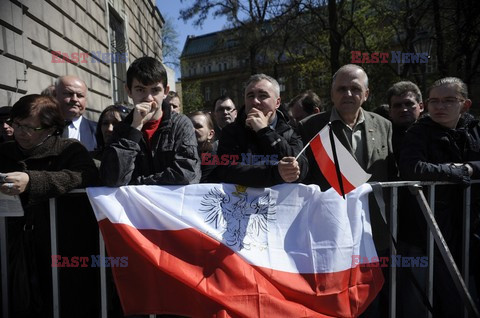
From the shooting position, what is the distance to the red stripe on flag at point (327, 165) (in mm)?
2691

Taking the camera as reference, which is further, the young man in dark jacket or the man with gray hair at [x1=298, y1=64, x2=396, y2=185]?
the man with gray hair at [x1=298, y1=64, x2=396, y2=185]

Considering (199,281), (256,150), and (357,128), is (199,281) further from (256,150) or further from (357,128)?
(357,128)

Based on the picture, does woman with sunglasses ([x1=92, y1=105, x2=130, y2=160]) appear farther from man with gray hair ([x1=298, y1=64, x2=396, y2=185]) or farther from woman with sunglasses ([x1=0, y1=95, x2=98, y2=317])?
man with gray hair ([x1=298, y1=64, x2=396, y2=185])

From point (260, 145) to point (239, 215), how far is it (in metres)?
0.54

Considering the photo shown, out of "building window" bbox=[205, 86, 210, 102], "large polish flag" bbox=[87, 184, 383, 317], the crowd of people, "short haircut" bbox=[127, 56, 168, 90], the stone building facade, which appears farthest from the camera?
"building window" bbox=[205, 86, 210, 102]

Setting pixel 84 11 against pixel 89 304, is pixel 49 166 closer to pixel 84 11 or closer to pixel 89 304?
pixel 89 304

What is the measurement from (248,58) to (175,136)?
1917 cm

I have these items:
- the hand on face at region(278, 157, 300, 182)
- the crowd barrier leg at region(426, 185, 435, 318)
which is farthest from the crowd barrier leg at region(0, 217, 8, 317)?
the crowd barrier leg at region(426, 185, 435, 318)

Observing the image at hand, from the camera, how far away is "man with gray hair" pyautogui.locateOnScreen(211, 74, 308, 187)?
267 centimetres

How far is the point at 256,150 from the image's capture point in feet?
9.35

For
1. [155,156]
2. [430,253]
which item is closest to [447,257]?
[430,253]

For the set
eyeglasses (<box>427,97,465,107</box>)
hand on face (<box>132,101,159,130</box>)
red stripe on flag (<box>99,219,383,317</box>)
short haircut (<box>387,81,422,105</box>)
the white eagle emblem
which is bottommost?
red stripe on flag (<box>99,219,383,317</box>)

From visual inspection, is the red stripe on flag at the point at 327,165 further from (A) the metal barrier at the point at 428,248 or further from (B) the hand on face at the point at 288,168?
(A) the metal barrier at the point at 428,248

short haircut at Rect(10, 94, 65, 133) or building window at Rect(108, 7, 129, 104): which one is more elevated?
building window at Rect(108, 7, 129, 104)
